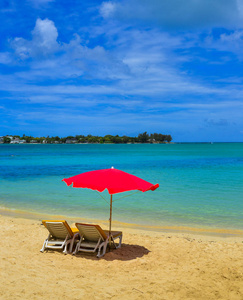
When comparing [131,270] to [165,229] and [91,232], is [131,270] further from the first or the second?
[165,229]

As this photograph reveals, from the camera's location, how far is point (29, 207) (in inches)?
552

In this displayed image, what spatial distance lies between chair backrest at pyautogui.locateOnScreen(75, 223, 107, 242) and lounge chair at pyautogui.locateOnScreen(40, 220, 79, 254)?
1.02 ft

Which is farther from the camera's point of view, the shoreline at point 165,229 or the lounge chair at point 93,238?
the shoreline at point 165,229

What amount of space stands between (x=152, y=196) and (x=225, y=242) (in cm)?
832

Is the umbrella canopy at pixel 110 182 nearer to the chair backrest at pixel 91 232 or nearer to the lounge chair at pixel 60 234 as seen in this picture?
the chair backrest at pixel 91 232

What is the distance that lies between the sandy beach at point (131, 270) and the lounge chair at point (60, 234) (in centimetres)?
21

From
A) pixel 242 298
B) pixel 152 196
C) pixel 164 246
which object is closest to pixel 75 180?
pixel 164 246

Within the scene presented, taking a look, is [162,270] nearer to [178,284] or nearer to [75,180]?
[178,284]

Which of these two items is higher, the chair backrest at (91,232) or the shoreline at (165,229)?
the chair backrest at (91,232)

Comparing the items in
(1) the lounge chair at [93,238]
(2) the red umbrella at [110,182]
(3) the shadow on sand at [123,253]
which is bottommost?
(3) the shadow on sand at [123,253]

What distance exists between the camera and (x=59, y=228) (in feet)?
24.0

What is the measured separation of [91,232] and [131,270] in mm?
1364

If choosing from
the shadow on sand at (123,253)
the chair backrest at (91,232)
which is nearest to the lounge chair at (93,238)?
the chair backrest at (91,232)

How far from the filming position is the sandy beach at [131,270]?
16.4ft
